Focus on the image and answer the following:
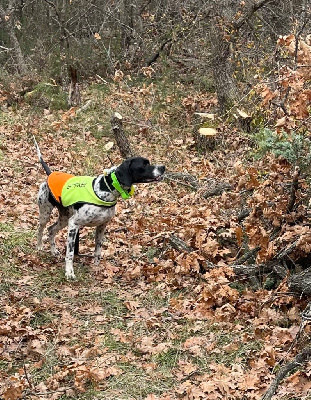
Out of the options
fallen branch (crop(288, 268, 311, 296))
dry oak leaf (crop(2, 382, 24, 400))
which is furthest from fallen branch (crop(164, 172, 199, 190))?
dry oak leaf (crop(2, 382, 24, 400))

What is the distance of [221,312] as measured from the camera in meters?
5.23

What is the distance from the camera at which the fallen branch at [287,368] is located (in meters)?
3.67

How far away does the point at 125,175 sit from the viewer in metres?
6.37

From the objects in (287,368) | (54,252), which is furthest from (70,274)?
(287,368)

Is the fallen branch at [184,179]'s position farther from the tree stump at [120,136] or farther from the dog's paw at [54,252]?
the dog's paw at [54,252]

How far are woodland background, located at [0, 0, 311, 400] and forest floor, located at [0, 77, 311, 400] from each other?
17mm

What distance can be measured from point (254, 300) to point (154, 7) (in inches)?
557

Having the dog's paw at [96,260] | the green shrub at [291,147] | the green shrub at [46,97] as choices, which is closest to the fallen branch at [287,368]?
the green shrub at [291,147]

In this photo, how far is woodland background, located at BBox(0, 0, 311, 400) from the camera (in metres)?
4.32

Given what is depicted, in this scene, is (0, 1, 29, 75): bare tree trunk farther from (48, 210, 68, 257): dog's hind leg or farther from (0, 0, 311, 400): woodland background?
(48, 210, 68, 257): dog's hind leg

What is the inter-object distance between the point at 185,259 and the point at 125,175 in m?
1.20

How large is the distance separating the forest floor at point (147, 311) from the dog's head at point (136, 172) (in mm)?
804

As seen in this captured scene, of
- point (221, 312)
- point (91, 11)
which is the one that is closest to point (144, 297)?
point (221, 312)

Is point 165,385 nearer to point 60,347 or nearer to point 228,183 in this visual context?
point 60,347
